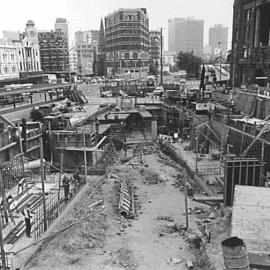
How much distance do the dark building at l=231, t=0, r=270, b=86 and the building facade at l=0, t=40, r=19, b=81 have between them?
35.2 meters

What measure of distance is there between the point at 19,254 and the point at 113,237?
11.1ft

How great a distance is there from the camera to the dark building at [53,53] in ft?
354

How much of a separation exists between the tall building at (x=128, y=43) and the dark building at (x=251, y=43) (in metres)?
44.1

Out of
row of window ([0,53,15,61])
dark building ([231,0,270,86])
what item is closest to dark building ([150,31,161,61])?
row of window ([0,53,15,61])

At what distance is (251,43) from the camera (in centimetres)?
4569

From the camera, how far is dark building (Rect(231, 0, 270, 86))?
4184cm

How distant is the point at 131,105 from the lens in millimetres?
41438

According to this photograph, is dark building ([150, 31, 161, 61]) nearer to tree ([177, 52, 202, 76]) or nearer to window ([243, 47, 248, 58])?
tree ([177, 52, 202, 76])

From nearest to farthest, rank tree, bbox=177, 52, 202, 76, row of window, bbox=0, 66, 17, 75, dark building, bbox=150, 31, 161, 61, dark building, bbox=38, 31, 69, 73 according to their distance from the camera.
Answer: row of window, bbox=0, 66, 17, 75, tree, bbox=177, 52, 202, 76, dark building, bbox=38, 31, 69, 73, dark building, bbox=150, 31, 161, 61

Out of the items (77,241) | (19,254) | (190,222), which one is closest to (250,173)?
(190,222)

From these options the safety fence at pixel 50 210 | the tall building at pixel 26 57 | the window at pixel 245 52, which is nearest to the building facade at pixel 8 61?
the tall building at pixel 26 57

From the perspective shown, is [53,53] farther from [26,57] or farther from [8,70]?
[8,70]

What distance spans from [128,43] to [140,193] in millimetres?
82844

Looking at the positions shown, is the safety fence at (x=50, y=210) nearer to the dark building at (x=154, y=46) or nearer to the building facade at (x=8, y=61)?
the building facade at (x=8, y=61)
